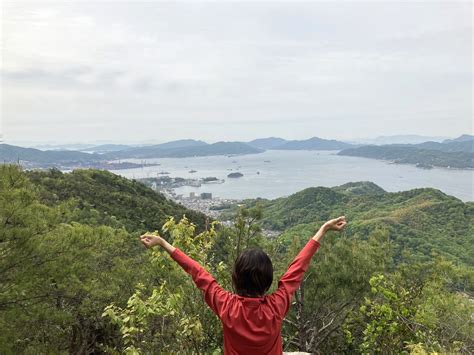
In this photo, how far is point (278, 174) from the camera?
129 metres

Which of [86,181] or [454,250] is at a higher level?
[86,181]

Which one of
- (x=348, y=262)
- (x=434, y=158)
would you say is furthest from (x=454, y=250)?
(x=434, y=158)

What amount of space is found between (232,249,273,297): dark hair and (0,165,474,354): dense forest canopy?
1127mm

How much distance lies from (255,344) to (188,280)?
1.50 m

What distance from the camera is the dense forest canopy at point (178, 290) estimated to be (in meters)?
2.90

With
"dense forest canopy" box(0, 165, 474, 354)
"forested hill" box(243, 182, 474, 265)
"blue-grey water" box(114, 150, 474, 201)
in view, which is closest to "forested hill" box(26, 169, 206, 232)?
"forested hill" box(243, 182, 474, 265)

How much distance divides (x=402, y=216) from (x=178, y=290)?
42507 mm

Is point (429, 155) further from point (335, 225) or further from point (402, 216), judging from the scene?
point (335, 225)

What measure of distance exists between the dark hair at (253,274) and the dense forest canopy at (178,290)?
44.4 inches

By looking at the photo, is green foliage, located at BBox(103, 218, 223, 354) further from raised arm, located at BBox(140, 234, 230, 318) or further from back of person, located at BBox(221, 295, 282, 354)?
back of person, located at BBox(221, 295, 282, 354)

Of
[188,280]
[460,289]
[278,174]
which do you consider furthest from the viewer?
[278,174]

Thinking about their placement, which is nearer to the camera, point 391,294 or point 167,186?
point 391,294

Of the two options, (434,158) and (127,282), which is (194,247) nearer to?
(127,282)

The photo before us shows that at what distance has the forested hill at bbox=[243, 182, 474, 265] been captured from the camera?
30.8 metres
